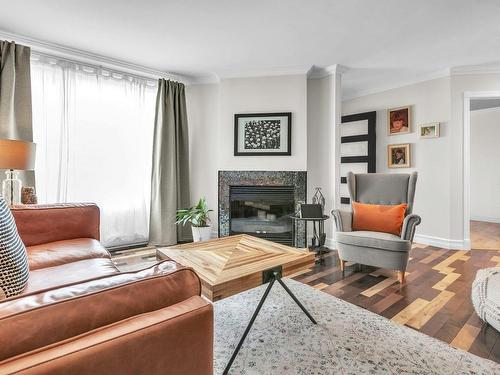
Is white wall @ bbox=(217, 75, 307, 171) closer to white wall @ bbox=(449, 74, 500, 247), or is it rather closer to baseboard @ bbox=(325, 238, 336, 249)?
baseboard @ bbox=(325, 238, 336, 249)

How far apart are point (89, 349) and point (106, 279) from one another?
20 cm

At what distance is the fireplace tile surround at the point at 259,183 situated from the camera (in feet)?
12.2

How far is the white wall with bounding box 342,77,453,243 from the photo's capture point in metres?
3.79

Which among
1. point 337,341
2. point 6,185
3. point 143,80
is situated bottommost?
point 337,341

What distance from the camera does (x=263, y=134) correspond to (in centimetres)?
380

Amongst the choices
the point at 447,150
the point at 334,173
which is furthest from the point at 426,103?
the point at 334,173

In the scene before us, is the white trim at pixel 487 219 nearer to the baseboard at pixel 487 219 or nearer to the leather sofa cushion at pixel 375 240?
the baseboard at pixel 487 219

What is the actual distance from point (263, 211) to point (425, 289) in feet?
6.75

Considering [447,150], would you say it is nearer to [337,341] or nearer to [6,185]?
[337,341]

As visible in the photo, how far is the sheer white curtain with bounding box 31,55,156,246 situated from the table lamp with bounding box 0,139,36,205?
63 centimetres

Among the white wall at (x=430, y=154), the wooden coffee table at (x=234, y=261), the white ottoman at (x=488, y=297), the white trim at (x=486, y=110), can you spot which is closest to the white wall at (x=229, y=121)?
the white wall at (x=430, y=154)

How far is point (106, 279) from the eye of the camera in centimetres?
69

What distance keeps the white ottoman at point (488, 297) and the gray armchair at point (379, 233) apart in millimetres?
601

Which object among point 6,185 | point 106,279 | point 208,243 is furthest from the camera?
point 6,185
